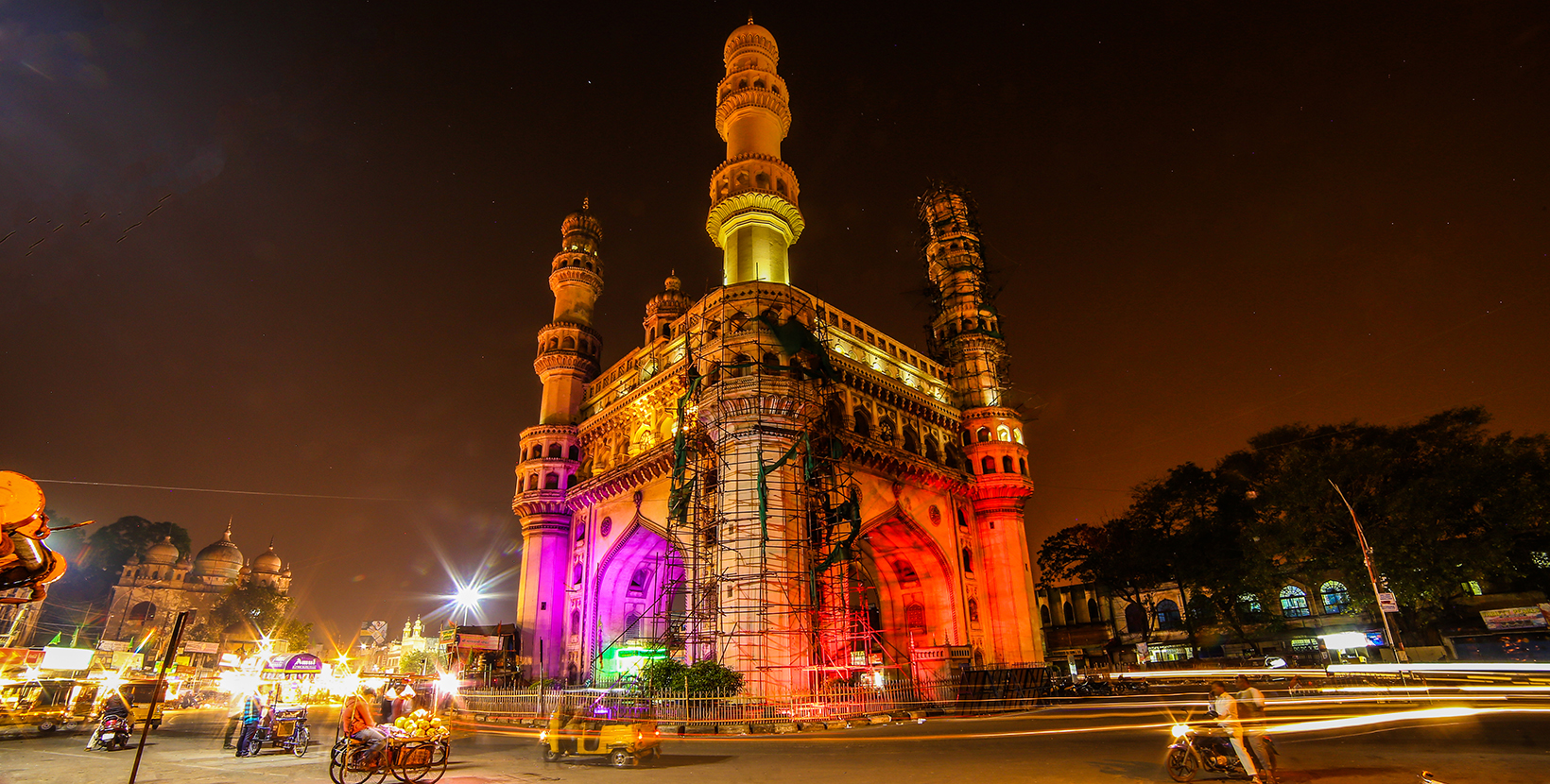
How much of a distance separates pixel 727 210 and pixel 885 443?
13695 millimetres

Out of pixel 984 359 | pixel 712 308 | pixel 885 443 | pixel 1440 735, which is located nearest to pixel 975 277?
pixel 984 359

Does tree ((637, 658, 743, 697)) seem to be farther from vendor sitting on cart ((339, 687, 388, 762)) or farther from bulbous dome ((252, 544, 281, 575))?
bulbous dome ((252, 544, 281, 575))

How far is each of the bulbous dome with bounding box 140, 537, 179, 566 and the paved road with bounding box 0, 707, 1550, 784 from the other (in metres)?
79.8

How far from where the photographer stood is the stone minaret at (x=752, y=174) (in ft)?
114

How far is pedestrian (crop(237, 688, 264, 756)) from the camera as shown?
15312 millimetres

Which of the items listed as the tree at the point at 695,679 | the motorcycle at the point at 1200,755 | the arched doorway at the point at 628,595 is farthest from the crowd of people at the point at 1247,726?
the arched doorway at the point at 628,595

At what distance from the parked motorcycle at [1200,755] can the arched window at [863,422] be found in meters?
24.9

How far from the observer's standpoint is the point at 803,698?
23.6 metres

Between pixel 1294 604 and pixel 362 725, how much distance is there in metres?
63.0

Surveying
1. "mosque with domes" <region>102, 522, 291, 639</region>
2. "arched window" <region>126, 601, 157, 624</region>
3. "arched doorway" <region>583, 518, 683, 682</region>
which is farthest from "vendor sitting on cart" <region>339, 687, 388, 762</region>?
"arched window" <region>126, 601, 157, 624</region>

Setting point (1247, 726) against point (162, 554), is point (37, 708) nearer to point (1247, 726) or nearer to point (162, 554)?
point (1247, 726)

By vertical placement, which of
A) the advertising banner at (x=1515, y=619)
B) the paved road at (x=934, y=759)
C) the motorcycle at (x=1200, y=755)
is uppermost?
the advertising banner at (x=1515, y=619)

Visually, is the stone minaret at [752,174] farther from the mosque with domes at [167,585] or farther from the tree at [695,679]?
the mosque with domes at [167,585]

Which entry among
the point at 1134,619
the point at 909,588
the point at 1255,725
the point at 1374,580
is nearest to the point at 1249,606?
the point at 1134,619
